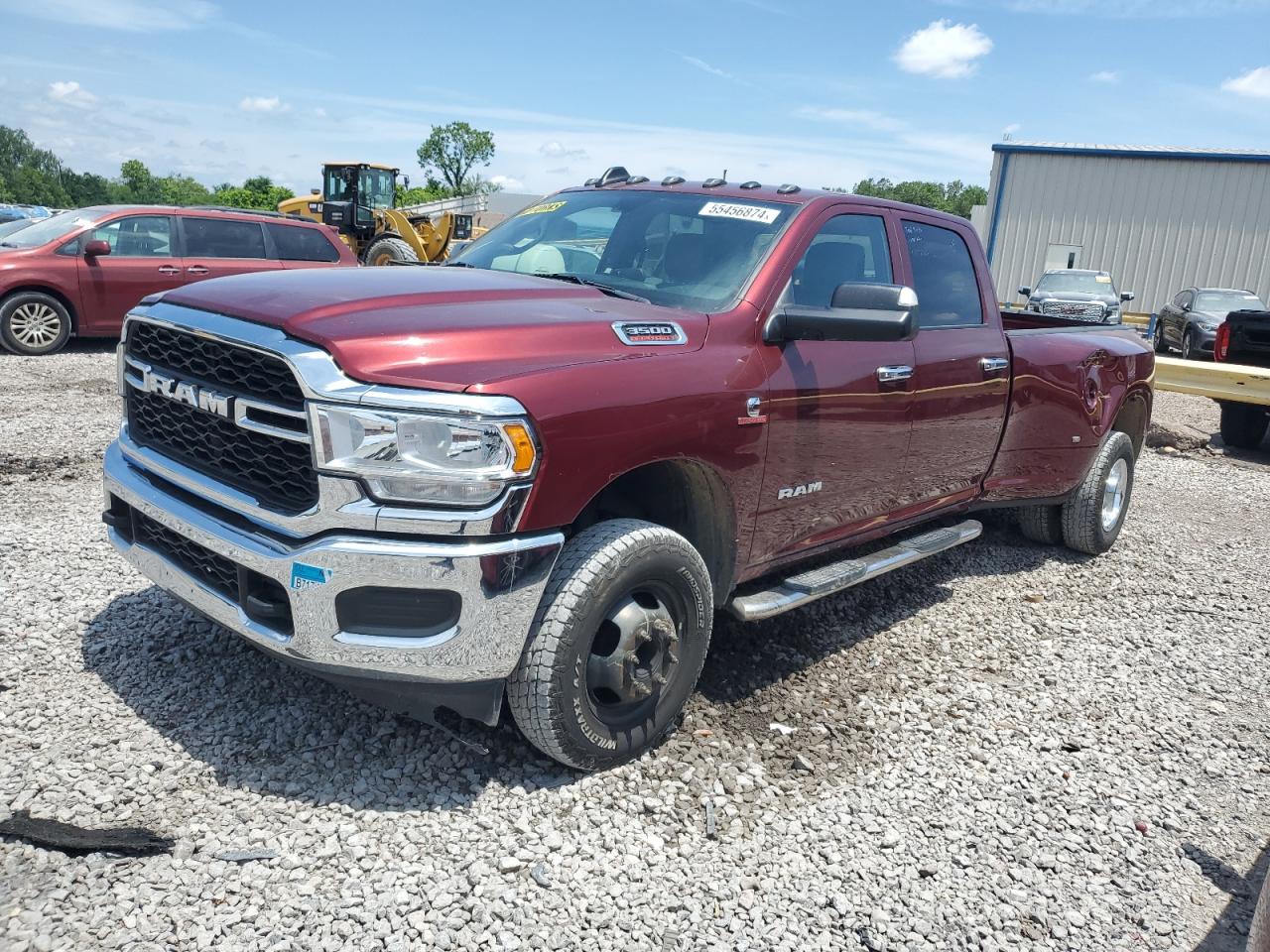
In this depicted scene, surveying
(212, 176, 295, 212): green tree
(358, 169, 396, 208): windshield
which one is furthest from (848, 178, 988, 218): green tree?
(358, 169, 396, 208): windshield

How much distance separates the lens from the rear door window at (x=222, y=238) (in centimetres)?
1184

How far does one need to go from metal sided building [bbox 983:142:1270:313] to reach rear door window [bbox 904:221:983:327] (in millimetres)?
27081

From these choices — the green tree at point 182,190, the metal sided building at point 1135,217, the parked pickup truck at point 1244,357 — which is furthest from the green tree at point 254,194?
the parked pickup truck at point 1244,357

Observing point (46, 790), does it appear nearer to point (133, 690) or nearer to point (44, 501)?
point (133, 690)

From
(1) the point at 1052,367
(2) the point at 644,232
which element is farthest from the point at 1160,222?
(2) the point at 644,232

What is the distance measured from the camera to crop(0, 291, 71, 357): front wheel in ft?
35.2

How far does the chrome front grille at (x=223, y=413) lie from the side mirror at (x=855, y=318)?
5.52ft

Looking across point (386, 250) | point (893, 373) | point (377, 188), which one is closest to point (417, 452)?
point (893, 373)

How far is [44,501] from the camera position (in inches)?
220

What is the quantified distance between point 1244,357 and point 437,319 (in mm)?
10169

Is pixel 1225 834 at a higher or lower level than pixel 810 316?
lower

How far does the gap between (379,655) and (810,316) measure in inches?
74.1

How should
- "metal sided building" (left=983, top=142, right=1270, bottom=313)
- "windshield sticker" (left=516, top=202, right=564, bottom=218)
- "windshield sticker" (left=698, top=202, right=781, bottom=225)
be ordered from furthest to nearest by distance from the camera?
"metal sided building" (left=983, top=142, right=1270, bottom=313) → "windshield sticker" (left=516, top=202, right=564, bottom=218) → "windshield sticker" (left=698, top=202, right=781, bottom=225)

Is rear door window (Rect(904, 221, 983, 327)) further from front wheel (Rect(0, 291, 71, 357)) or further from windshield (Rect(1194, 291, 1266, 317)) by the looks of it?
windshield (Rect(1194, 291, 1266, 317))
